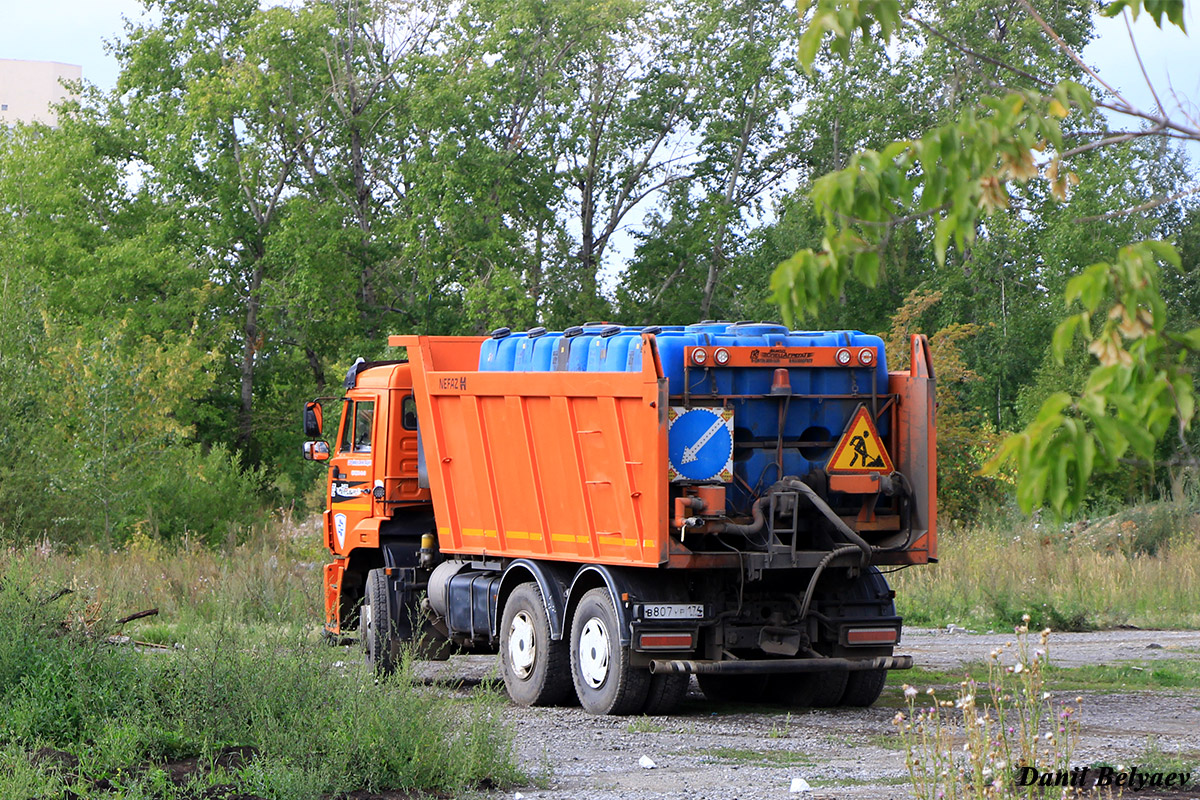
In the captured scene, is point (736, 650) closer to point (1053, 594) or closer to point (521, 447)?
point (521, 447)

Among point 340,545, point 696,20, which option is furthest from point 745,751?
point 696,20

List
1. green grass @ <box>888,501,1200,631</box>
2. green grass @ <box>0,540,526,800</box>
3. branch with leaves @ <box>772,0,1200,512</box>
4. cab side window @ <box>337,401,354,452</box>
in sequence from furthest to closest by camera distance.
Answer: green grass @ <box>888,501,1200,631</box> → cab side window @ <box>337,401,354,452</box> → green grass @ <box>0,540,526,800</box> → branch with leaves @ <box>772,0,1200,512</box>

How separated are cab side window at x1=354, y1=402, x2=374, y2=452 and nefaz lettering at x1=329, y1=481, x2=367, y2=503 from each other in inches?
14.1

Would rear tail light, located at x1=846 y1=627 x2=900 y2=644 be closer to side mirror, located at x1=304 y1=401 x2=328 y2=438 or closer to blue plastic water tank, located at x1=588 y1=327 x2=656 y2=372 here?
blue plastic water tank, located at x1=588 y1=327 x2=656 y2=372

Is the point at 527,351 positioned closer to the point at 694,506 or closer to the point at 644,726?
the point at 694,506

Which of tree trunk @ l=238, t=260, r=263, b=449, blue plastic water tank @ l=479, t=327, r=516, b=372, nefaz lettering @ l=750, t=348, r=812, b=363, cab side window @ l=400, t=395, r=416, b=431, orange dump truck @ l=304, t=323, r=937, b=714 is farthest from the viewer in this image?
tree trunk @ l=238, t=260, r=263, b=449

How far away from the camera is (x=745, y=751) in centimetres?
959

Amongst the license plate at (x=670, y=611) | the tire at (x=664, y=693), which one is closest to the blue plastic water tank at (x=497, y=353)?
the license plate at (x=670, y=611)

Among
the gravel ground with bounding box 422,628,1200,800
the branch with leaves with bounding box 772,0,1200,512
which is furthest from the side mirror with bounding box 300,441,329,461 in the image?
the branch with leaves with bounding box 772,0,1200,512

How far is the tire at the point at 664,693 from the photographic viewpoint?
11.2m

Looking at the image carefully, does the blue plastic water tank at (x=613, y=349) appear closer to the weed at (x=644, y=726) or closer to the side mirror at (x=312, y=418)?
the weed at (x=644, y=726)

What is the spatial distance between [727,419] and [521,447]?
205 cm

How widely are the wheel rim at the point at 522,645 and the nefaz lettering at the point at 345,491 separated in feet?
8.79

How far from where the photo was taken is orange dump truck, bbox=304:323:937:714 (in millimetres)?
10836
